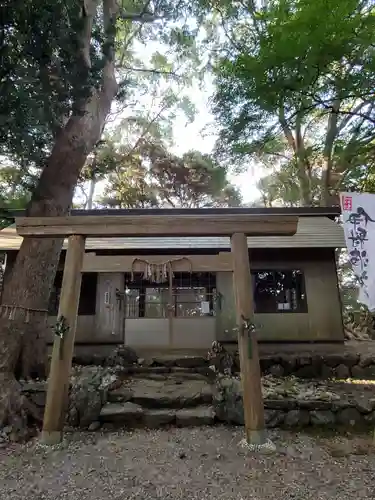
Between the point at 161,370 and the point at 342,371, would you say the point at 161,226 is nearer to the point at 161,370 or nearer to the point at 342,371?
the point at 161,370

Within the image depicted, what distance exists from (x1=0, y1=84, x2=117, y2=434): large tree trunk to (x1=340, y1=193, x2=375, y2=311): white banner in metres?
4.66

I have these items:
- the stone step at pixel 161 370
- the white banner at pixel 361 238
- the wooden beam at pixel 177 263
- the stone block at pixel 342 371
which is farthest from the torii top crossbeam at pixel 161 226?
the stone block at pixel 342 371

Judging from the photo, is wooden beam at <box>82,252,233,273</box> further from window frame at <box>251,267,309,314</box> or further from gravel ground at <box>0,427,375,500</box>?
window frame at <box>251,267,309,314</box>

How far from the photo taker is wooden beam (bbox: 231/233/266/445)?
3910mm

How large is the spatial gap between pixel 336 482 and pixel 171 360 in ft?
14.7

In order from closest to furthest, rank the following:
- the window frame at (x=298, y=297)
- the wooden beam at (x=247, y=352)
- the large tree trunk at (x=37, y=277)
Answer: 1. the wooden beam at (x=247, y=352)
2. the large tree trunk at (x=37, y=277)
3. the window frame at (x=298, y=297)

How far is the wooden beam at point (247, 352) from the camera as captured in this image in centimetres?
Result: 391

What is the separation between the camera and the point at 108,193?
20.3m

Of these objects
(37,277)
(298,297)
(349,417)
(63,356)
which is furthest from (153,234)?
(298,297)

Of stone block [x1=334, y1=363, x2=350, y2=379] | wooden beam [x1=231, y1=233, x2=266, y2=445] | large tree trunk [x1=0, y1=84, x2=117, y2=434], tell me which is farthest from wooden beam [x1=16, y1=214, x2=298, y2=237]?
stone block [x1=334, y1=363, x2=350, y2=379]

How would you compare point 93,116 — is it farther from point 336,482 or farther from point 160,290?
point 336,482

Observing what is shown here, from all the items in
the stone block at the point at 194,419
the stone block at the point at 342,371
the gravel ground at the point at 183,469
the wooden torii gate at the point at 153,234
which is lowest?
the gravel ground at the point at 183,469

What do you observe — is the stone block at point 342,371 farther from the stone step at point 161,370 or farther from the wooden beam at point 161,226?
the wooden beam at point 161,226

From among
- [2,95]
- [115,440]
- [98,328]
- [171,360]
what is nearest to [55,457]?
[115,440]
